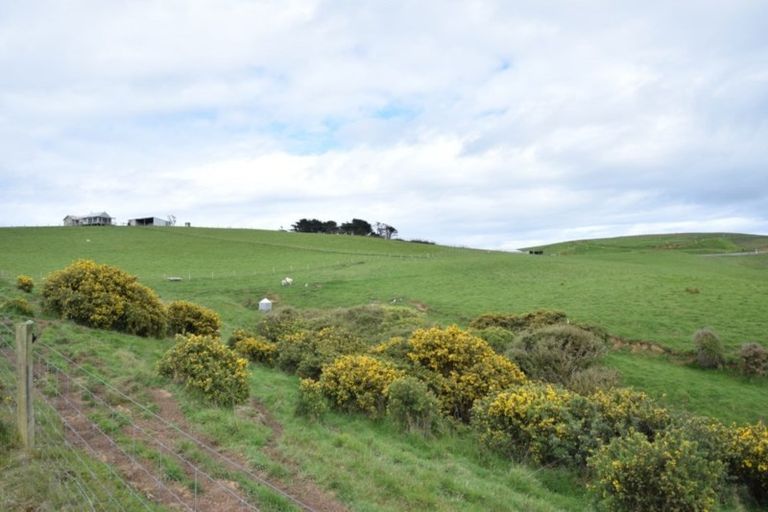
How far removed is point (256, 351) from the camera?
1744 cm

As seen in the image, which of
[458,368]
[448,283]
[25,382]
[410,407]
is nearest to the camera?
[25,382]

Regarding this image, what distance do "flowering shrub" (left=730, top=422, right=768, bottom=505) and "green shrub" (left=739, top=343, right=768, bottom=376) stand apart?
41.3 ft

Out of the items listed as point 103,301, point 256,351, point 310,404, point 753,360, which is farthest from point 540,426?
point 753,360

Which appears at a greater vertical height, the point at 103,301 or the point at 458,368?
the point at 103,301

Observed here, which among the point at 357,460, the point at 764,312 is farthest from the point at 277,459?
the point at 764,312

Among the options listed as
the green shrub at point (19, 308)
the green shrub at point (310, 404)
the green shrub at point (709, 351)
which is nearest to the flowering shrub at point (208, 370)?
the green shrub at point (310, 404)

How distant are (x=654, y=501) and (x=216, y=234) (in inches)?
3483

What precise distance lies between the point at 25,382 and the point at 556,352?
1834 cm

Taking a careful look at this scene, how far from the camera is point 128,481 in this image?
6711 millimetres

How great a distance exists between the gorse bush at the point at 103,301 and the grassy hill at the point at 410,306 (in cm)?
126

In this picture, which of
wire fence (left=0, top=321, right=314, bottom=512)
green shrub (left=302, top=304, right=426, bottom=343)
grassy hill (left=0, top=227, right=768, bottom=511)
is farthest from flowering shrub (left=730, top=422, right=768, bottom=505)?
green shrub (left=302, top=304, right=426, bottom=343)

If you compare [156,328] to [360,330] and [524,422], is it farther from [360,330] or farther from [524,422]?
[524,422]

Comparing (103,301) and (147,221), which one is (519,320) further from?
(147,221)

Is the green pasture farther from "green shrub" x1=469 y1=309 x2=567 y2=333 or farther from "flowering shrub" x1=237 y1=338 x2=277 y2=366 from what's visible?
"flowering shrub" x1=237 y1=338 x2=277 y2=366
